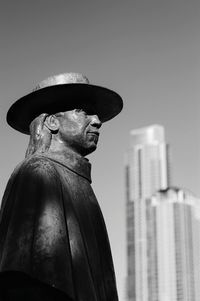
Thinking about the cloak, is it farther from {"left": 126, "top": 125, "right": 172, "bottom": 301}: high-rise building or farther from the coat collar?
{"left": 126, "top": 125, "right": 172, "bottom": 301}: high-rise building

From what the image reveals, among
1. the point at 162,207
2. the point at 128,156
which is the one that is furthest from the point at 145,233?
the point at 128,156

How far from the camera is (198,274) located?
164125mm

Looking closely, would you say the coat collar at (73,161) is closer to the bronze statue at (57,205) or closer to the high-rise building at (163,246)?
the bronze statue at (57,205)

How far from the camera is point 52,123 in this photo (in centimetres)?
573

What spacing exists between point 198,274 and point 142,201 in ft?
79.4

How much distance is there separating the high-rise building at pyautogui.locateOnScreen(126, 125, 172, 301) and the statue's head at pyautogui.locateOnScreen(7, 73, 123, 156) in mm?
157917

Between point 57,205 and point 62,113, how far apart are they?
3.13 feet

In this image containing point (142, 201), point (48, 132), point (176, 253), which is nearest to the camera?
point (48, 132)

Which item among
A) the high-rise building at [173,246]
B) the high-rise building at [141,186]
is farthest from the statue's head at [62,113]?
the high-rise building at [141,186]

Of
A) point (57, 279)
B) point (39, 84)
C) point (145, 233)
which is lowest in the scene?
point (57, 279)

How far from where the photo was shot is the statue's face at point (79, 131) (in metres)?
5.69


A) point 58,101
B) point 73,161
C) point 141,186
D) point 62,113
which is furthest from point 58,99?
point 141,186

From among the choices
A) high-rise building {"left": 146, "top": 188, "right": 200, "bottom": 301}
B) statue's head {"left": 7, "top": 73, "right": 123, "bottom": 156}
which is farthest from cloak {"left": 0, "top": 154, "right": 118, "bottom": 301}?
high-rise building {"left": 146, "top": 188, "right": 200, "bottom": 301}

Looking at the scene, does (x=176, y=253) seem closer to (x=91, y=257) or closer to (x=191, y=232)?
(x=191, y=232)
